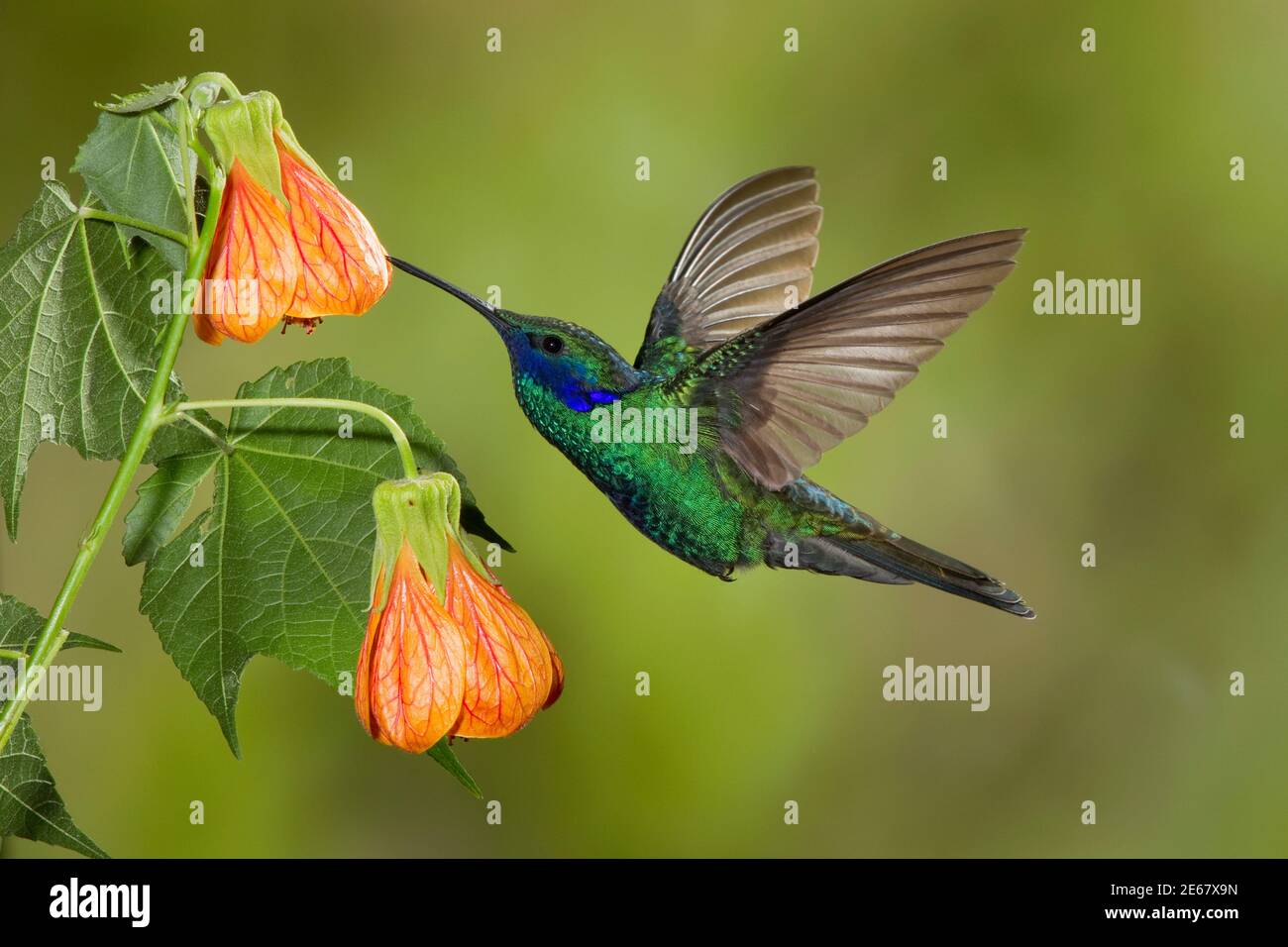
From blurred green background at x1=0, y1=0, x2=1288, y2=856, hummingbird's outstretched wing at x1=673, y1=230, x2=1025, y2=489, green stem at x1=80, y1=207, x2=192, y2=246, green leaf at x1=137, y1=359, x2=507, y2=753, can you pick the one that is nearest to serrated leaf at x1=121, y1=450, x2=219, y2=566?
green leaf at x1=137, y1=359, x2=507, y2=753

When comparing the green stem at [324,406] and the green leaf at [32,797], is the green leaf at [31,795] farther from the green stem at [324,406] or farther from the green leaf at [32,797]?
the green stem at [324,406]

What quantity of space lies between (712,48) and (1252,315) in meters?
0.73

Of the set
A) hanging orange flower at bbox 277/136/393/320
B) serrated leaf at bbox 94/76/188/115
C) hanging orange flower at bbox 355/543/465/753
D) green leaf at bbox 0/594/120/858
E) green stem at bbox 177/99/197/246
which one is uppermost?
serrated leaf at bbox 94/76/188/115

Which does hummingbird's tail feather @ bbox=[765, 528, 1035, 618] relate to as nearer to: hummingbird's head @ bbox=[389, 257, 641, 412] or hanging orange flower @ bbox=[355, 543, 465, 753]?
hummingbird's head @ bbox=[389, 257, 641, 412]

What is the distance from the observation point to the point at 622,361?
64 centimetres

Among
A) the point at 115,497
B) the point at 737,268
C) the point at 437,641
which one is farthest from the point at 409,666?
the point at 737,268

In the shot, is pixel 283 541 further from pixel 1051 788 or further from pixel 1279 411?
pixel 1279 411

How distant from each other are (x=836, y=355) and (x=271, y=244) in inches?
11.0

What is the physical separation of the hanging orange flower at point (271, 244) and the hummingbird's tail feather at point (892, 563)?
13.2 inches

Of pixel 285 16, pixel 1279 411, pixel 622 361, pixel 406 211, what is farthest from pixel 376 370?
pixel 1279 411

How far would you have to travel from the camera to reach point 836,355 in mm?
626

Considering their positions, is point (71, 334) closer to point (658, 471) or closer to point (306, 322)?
point (306, 322)

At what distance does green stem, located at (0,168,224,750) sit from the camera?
42 centimetres

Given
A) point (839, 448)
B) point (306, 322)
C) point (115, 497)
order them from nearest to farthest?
point (115, 497)
point (306, 322)
point (839, 448)
